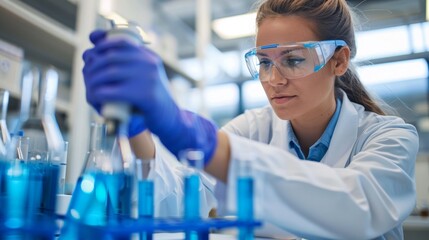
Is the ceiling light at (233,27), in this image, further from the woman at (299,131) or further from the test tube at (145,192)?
the test tube at (145,192)

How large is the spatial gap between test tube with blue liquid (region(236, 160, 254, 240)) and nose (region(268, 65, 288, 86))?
2.03 feet

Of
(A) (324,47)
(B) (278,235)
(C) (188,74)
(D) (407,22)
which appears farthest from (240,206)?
(D) (407,22)

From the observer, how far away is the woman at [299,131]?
52cm

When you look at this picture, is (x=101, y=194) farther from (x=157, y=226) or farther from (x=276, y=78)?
(x=276, y=78)

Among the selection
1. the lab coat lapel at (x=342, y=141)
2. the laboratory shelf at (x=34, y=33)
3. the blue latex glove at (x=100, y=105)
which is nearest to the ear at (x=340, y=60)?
the lab coat lapel at (x=342, y=141)

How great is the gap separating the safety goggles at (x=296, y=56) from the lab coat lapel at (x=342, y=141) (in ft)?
0.77

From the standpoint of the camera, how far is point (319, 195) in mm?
706

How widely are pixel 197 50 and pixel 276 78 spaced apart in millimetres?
2653

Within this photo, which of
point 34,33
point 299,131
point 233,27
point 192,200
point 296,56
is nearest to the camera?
point 192,200

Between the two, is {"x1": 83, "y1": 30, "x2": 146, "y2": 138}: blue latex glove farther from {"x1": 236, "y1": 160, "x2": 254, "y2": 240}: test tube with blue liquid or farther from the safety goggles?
the safety goggles

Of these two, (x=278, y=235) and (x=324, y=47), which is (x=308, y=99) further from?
(x=278, y=235)

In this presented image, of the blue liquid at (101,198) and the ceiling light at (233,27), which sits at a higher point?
the ceiling light at (233,27)

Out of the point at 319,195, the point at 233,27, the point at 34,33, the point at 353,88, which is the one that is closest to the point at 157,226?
the point at 319,195

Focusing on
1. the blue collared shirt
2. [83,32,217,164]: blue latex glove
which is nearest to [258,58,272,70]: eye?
the blue collared shirt
